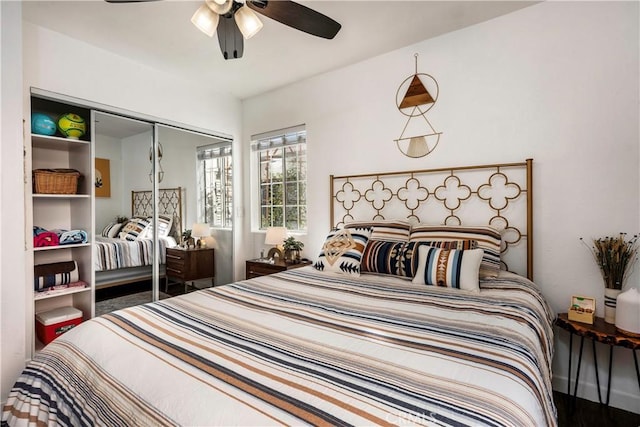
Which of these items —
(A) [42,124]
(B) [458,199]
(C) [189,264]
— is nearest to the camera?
(A) [42,124]

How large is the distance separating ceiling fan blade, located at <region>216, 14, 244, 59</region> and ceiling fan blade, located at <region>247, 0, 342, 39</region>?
0.20 m

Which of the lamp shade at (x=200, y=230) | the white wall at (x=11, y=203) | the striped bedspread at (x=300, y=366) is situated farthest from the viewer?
the lamp shade at (x=200, y=230)

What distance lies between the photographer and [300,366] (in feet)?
3.08

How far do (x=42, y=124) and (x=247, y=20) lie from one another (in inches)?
74.0

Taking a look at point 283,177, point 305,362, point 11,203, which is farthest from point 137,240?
point 305,362

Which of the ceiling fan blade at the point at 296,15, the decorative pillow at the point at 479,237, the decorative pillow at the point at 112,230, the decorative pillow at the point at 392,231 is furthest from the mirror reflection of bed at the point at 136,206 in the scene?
the decorative pillow at the point at 479,237

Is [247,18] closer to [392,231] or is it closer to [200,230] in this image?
[392,231]

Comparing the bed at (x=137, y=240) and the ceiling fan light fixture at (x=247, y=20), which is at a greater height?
the ceiling fan light fixture at (x=247, y=20)

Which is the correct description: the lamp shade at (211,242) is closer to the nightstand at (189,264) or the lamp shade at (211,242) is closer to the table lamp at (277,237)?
the nightstand at (189,264)

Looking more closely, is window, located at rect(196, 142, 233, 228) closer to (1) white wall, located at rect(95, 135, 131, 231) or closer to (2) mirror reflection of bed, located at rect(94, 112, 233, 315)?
(2) mirror reflection of bed, located at rect(94, 112, 233, 315)

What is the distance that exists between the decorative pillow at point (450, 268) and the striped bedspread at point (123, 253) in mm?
2557

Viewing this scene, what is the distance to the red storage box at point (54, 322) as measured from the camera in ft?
7.55

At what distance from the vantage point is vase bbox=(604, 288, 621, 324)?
5.87 feet

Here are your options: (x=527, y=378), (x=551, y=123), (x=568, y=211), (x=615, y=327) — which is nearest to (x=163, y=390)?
(x=527, y=378)
